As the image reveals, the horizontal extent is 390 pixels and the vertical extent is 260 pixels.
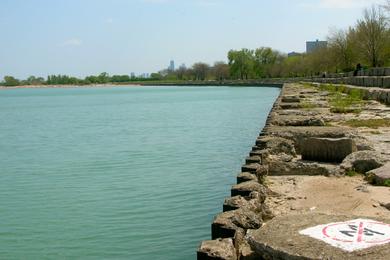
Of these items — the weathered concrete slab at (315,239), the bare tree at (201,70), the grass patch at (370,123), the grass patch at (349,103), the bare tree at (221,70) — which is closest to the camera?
the weathered concrete slab at (315,239)

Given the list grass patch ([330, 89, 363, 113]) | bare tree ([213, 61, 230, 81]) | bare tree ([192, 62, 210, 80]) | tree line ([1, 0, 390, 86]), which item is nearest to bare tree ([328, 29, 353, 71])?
tree line ([1, 0, 390, 86])

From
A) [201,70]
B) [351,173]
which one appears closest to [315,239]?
[351,173]

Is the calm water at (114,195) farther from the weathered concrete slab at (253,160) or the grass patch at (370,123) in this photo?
the grass patch at (370,123)

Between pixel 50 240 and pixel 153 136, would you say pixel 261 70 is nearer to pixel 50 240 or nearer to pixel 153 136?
pixel 153 136

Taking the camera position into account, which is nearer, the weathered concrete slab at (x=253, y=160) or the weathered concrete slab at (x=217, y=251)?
the weathered concrete slab at (x=217, y=251)

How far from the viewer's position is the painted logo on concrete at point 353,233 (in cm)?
395

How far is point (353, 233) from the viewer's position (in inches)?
166

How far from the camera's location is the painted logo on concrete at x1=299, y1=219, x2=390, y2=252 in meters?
3.95

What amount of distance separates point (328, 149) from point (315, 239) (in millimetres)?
4569

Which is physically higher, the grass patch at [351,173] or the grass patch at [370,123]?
the grass patch at [370,123]

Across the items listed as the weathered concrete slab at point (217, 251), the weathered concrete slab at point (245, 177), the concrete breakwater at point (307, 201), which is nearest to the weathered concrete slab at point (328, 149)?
the concrete breakwater at point (307, 201)

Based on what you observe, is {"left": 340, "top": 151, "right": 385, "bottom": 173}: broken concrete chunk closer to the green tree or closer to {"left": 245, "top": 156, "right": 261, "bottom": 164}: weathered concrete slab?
{"left": 245, "top": 156, "right": 261, "bottom": 164}: weathered concrete slab

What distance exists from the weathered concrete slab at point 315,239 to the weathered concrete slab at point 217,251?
249 millimetres

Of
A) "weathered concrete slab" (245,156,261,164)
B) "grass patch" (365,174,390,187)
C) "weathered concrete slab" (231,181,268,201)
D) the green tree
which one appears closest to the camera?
"weathered concrete slab" (231,181,268,201)
